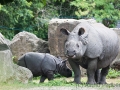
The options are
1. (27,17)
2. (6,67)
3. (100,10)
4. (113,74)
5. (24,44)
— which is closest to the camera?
→ (6,67)

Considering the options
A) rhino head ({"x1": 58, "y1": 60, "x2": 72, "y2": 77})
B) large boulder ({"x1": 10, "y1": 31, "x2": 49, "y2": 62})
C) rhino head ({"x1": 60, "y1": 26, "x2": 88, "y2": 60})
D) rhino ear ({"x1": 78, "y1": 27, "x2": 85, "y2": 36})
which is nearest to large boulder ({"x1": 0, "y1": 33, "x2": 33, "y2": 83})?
rhino head ({"x1": 60, "y1": 26, "x2": 88, "y2": 60})

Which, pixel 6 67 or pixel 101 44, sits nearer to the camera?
pixel 6 67

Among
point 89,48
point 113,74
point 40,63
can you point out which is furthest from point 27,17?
point 89,48

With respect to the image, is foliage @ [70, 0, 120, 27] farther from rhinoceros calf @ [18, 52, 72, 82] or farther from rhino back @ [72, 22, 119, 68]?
rhino back @ [72, 22, 119, 68]

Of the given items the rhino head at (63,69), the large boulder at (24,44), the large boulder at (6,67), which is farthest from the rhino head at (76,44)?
the large boulder at (24,44)

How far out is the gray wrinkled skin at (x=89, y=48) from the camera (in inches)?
304

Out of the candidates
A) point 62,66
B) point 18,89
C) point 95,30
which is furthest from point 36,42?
point 18,89

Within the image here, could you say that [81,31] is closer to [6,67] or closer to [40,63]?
[6,67]

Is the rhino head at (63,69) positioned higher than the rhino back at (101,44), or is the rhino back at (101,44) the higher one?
the rhino back at (101,44)

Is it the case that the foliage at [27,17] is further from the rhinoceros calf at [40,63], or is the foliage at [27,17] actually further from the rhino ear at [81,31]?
the rhino ear at [81,31]

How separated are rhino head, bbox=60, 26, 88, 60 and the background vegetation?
813 cm

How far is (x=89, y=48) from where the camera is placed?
25.9 ft

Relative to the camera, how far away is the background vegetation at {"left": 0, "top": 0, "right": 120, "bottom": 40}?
54.0 ft

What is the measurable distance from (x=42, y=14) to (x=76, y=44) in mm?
10241
